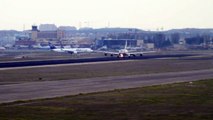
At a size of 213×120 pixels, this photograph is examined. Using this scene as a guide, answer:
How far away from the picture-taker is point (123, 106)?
37219 millimetres

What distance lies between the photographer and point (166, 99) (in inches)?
1654

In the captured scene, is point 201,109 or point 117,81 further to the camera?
point 117,81

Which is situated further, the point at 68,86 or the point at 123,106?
the point at 68,86

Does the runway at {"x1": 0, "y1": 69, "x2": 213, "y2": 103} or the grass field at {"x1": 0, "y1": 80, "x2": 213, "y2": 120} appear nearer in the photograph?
the grass field at {"x1": 0, "y1": 80, "x2": 213, "y2": 120}

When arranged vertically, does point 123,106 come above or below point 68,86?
above

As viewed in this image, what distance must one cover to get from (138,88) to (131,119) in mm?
Answer: 20122

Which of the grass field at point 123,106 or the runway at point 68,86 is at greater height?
the grass field at point 123,106

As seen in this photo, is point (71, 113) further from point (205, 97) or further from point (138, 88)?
point (138, 88)

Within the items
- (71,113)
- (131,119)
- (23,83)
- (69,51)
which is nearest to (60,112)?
(71,113)

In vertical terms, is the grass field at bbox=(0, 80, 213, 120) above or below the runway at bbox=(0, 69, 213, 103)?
above

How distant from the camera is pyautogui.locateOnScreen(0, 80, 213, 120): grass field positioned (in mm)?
32344

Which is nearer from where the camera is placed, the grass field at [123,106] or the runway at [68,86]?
the grass field at [123,106]

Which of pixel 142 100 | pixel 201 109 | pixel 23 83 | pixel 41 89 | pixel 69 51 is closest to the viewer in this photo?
pixel 201 109

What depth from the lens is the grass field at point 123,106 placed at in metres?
32.3
